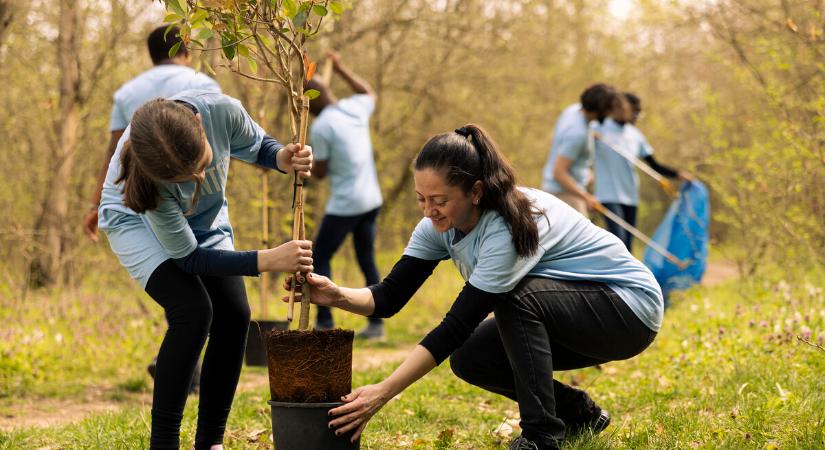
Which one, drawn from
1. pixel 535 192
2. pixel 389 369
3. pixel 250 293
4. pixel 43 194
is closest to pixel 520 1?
pixel 250 293

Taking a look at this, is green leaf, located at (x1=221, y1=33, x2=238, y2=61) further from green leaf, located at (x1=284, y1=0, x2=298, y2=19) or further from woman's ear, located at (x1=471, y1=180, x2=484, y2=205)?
woman's ear, located at (x1=471, y1=180, x2=484, y2=205)

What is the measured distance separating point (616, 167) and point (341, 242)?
2.48 m

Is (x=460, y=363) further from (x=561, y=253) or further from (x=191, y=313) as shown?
(x=191, y=313)

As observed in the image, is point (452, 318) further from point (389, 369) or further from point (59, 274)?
point (59, 274)

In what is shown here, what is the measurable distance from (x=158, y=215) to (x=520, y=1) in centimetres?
904

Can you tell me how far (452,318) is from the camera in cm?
308

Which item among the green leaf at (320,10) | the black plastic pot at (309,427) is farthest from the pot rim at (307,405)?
the green leaf at (320,10)

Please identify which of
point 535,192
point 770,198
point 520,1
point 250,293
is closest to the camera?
point 535,192

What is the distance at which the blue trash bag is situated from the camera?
891 centimetres

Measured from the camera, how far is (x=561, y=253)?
335 cm

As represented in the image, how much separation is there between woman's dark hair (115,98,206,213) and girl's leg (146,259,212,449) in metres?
0.32

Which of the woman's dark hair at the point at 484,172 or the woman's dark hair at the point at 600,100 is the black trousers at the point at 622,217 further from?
the woman's dark hair at the point at 484,172

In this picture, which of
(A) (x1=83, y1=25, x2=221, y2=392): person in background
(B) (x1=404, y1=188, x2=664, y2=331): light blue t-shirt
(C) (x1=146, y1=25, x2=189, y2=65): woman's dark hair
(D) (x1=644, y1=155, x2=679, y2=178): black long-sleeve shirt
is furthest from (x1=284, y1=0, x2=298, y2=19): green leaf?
(D) (x1=644, y1=155, x2=679, y2=178): black long-sleeve shirt

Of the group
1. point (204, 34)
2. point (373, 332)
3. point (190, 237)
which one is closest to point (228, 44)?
point (204, 34)
